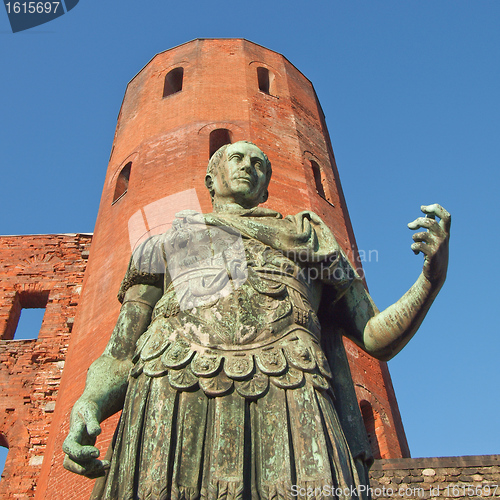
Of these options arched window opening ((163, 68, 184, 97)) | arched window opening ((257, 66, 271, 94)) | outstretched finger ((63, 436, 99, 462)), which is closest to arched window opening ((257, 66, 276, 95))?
arched window opening ((257, 66, 271, 94))

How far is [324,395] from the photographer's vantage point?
227 cm

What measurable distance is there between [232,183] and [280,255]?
1.66 ft

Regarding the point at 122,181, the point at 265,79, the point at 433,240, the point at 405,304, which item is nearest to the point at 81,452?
the point at 405,304

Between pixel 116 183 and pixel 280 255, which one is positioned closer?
pixel 280 255

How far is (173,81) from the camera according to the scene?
14859mm

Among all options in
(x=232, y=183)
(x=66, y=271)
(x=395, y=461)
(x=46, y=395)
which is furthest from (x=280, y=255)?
(x=66, y=271)

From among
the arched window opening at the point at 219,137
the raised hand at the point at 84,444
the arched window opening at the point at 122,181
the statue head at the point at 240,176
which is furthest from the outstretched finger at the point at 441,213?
the arched window opening at the point at 122,181

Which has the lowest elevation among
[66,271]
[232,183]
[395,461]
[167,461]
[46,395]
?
[167,461]

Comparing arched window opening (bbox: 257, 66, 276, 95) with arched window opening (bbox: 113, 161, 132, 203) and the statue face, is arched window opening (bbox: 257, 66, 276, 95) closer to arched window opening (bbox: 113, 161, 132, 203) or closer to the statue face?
arched window opening (bbox: 113, 161, 132, 203)

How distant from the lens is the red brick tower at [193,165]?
33.0 feet

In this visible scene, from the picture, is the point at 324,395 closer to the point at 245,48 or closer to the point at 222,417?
the point at 222,417

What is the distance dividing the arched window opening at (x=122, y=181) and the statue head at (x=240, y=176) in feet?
32.9

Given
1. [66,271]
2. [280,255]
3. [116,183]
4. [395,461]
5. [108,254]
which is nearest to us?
[280,255]

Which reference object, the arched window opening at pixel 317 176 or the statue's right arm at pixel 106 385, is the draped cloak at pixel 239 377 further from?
the arched window opening at pixel 317 176
